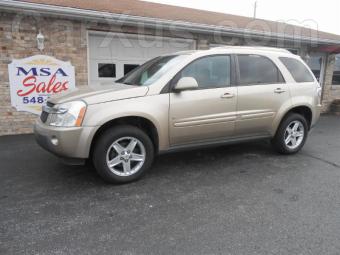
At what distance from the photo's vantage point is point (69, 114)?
338cm

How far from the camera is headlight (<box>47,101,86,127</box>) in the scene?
336 centimetres

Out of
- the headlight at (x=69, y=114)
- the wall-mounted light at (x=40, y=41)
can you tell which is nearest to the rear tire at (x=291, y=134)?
the headlight at (x=69, y=114)

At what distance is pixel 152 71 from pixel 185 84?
75 centimetres

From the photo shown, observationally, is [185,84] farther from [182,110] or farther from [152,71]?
[152,71]

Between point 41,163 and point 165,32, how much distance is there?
16.0ft

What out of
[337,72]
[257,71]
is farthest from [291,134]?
[337,72]

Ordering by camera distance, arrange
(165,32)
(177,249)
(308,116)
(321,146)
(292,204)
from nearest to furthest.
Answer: (177,249)
(292,204)
(308,116)
(321,146)
(165,32)

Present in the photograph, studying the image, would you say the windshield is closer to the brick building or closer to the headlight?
the headlight

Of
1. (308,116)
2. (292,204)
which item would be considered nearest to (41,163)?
(292,204)

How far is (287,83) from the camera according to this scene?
4.79 meters

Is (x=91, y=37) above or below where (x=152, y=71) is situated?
above

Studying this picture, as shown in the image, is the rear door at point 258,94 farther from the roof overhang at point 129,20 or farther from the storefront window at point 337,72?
the storefront window at point 337,72

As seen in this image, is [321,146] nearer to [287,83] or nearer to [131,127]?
[287,83]

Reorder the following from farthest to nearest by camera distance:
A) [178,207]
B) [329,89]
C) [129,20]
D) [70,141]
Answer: [329,89] < [129,20] < [70,141] < [178,207]
